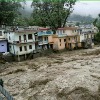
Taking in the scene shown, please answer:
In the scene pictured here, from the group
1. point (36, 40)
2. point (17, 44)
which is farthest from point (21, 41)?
point (36, 40)

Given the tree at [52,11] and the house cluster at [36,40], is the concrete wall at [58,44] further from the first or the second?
the tree at [52,11]

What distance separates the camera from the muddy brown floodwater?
1755cm

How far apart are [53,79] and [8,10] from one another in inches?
882

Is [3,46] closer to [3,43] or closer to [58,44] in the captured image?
[3,43]

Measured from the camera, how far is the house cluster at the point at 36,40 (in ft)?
114

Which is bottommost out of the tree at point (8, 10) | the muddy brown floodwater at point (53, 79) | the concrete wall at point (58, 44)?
the muddy brown floodwater at point (53, 79)

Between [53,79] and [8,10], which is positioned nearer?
[53,79]

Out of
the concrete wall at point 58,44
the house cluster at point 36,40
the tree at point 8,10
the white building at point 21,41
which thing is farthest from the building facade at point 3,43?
the concrete wall at point 58,44

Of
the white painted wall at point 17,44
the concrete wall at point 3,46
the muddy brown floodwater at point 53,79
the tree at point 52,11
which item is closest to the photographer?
the muddy brown floodwater at point 53,79

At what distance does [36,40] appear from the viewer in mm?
38000

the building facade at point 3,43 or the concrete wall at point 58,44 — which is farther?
the concrete wall at point 58,44

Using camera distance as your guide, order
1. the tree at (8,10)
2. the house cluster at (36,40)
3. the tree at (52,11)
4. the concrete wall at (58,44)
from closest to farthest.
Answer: the house cluster at (36,40), the tree at (8,10), the concrete wall at (58,44), the tree at (52,11)

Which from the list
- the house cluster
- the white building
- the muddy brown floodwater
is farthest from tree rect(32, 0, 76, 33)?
the muddy brown floodwater

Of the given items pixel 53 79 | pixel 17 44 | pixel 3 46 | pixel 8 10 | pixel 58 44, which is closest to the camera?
pixel 53 79
